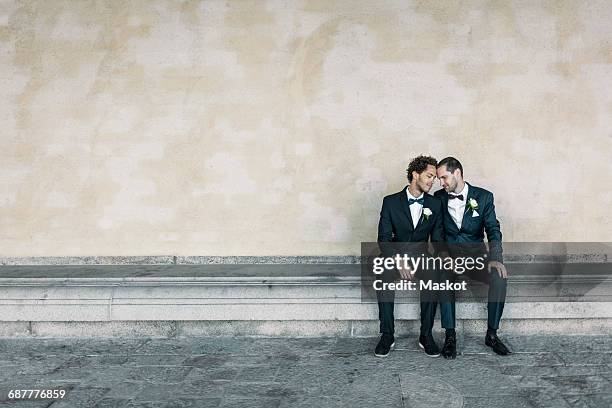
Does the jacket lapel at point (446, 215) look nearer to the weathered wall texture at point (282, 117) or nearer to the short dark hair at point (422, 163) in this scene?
the short dark hair at point (422, 163)

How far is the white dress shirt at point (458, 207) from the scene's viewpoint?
4.68 metres

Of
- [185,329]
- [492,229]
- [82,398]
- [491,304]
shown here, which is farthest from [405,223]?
[82,398]

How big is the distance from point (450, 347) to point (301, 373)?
1228 millimetres

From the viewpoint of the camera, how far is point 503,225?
599 centimetres

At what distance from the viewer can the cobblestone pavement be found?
3.40 metres

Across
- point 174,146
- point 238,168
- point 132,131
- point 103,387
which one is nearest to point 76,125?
point 132,131

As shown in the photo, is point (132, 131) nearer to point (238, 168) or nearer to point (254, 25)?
point (238, 168)

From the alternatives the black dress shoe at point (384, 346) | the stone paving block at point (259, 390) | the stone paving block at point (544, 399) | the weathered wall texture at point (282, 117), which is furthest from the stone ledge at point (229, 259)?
the stone paving block at point (544, 399)

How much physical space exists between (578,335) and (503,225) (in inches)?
66.7

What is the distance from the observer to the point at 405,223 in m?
4.67

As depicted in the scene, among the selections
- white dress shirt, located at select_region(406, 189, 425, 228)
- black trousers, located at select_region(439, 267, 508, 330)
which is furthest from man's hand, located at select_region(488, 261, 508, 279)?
white dress shirt, located at select_region(406, 189, 425, 228)

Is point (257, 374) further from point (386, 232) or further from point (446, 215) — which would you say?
point (446, 215)

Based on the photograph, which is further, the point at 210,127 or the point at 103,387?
the point at 210,127

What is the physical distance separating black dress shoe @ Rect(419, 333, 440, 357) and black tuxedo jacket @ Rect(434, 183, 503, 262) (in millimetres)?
891
